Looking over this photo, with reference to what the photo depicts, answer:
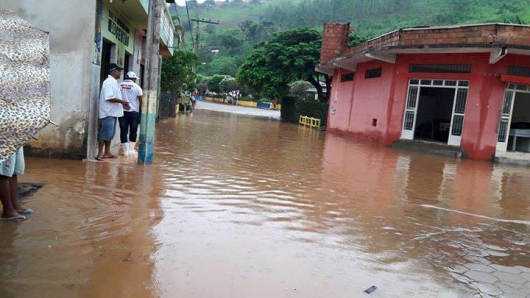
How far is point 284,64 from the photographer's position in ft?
101

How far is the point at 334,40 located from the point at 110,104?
18588 mm

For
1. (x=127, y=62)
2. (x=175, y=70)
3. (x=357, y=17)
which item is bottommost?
(x=127, y=62)

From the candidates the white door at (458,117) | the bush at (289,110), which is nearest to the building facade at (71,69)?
the white door at (458,117)

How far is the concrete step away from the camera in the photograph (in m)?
15.1

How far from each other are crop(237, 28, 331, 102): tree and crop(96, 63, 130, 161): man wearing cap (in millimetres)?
22978

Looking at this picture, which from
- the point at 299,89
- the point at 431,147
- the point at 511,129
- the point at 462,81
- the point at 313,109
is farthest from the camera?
the point at 299,89

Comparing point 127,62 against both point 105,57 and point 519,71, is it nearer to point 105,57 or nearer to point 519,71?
point 105,57

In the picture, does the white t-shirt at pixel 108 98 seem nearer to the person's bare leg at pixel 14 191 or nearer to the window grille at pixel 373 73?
the person's bare leg at pixel 14 191

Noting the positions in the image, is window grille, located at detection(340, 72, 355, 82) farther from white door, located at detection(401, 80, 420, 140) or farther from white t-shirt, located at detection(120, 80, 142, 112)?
white t-shirt, located at detection(120, 80, 142, 112)

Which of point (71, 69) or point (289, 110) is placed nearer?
point (71, 69)

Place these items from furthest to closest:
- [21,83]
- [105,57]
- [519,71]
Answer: [519,71]
[105,57]
[21,83]

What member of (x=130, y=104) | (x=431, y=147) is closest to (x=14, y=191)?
(x=130, y=104)

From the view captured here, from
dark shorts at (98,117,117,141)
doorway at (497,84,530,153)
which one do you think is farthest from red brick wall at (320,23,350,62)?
dark shorts at (98,117,117,141)

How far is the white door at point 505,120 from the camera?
14.9m
